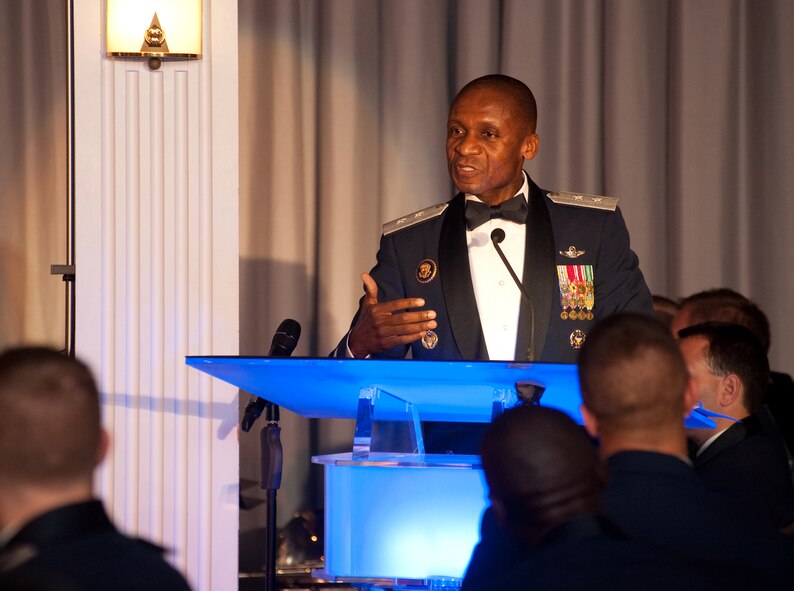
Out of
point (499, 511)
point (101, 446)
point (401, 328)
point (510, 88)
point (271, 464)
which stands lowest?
point (271, 464)

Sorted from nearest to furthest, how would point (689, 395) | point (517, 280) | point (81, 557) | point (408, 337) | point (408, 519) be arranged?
1. point (81, 557)
2. point (689, 395)
3. point (408, 519)
4. point (408, 337)
5. point (517, 280)

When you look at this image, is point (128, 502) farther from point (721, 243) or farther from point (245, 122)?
point (721, 243)

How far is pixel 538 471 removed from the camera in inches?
64.1

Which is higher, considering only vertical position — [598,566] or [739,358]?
[739,358]

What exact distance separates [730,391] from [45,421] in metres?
2.10

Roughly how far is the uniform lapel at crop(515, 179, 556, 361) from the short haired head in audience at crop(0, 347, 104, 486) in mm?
1484

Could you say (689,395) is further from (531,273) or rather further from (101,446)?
(531,273)

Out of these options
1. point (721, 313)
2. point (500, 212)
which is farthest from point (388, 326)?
point (721, 313)

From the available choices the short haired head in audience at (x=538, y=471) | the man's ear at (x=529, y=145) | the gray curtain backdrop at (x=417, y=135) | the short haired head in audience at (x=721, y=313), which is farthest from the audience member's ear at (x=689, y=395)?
the gray curtain backdrop at (x=417, y=135)

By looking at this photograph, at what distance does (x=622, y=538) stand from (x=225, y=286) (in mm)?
1755

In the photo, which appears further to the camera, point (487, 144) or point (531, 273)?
point (487, 144)

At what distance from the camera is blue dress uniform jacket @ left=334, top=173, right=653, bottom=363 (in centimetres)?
290

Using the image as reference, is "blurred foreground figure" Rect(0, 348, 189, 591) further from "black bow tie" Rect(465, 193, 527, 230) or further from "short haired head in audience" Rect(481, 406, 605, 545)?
"black bow tie" Rect(465, 193, 527, 230)

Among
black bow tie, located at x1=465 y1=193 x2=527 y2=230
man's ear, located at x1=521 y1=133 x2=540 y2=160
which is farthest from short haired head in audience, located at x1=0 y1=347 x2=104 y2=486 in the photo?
man's ear, located at x1=521 y1=133 x2=540 y2=160
